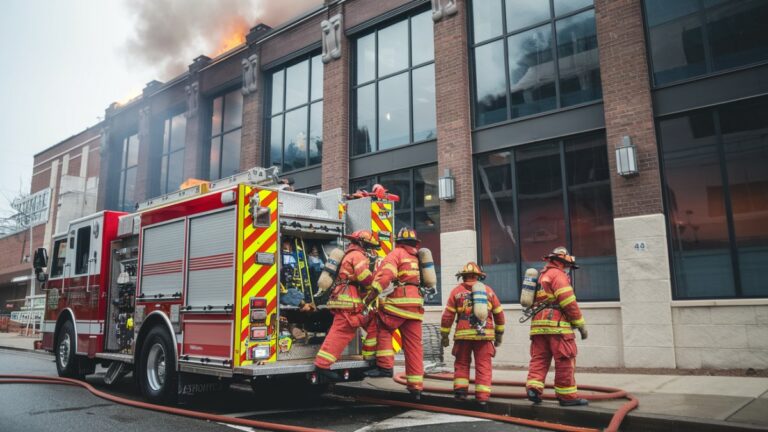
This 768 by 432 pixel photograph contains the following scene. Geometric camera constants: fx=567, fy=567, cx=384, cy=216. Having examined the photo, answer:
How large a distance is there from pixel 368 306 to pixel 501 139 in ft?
19.4

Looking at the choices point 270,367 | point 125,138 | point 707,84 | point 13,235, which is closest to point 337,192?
point 270,367

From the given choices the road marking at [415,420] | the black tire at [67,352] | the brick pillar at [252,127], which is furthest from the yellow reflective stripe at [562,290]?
the brick pillar at [252,127]

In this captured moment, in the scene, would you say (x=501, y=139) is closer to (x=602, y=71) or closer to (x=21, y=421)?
(x=602, y=71)

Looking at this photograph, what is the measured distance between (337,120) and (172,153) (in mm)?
8457

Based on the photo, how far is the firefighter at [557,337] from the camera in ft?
20.0

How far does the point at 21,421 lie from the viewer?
6152 mm

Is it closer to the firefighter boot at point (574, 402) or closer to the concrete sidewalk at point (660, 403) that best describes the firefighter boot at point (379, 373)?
the concrete sidewalk at point (660, 403)

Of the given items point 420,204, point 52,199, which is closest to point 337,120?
point 420,204

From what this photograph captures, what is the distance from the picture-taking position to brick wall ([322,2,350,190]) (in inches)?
550

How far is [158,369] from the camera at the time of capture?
745 centimetres

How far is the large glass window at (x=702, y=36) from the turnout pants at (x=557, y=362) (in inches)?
223

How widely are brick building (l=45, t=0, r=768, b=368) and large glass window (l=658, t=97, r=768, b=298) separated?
0.02m

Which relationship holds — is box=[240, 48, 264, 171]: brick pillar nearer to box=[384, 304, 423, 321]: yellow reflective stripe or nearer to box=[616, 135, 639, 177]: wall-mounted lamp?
box=[616, 135, 639, 177]: wall-mounted lamp

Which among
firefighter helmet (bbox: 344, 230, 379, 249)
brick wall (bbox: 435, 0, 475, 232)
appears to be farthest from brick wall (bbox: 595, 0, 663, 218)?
firefighter helmet (bbox: 344, 230, 379, 249)
